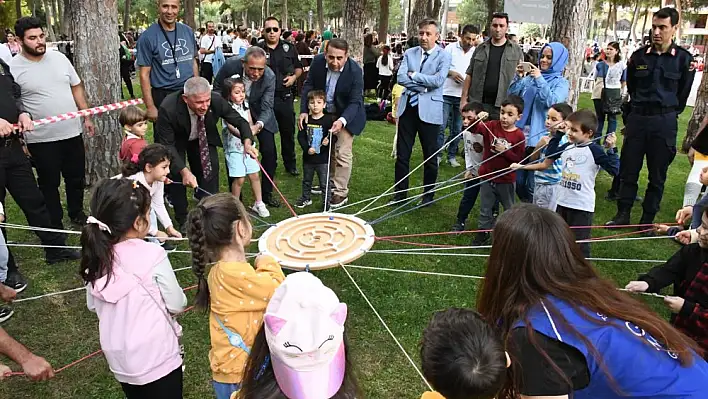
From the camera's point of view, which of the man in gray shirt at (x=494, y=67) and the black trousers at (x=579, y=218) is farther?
the man in gray shirt at (x=494, y=67)

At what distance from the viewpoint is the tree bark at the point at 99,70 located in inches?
224

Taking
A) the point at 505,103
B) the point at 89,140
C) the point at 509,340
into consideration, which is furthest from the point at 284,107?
the point at 509,340

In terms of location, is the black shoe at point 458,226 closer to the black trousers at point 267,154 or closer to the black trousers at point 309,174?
the black trousers at point 309,174

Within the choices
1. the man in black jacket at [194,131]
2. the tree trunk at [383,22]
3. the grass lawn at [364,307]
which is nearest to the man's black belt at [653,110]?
the grass lawn at [364,307]

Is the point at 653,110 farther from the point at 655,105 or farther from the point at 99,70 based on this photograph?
the point at 99,70

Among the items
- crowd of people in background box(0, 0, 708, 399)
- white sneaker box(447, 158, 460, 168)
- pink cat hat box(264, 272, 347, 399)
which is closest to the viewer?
pink cat hat box(264, 272, 347, 399)

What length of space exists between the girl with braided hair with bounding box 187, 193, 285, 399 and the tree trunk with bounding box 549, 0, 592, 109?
6.18 meters

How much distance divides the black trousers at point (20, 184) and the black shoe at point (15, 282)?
39 millimetres

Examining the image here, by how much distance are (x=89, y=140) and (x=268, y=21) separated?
104 inches

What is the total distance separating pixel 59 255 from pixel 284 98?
10.8ft

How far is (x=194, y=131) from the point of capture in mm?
4762

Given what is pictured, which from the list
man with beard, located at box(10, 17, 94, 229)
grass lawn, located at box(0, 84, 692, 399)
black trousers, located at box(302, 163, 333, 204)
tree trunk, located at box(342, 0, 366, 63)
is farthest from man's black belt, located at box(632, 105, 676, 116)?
tree trunk, located at box(342, 0, 366, 63)

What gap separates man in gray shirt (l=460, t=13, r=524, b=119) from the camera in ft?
19.1

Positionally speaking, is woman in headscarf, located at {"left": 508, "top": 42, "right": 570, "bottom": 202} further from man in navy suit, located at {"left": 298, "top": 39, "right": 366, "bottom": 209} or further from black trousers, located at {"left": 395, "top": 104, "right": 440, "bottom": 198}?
man in navy suit, located at {"left": 298, "top": 39, "right": 366, "bottom": 209}
